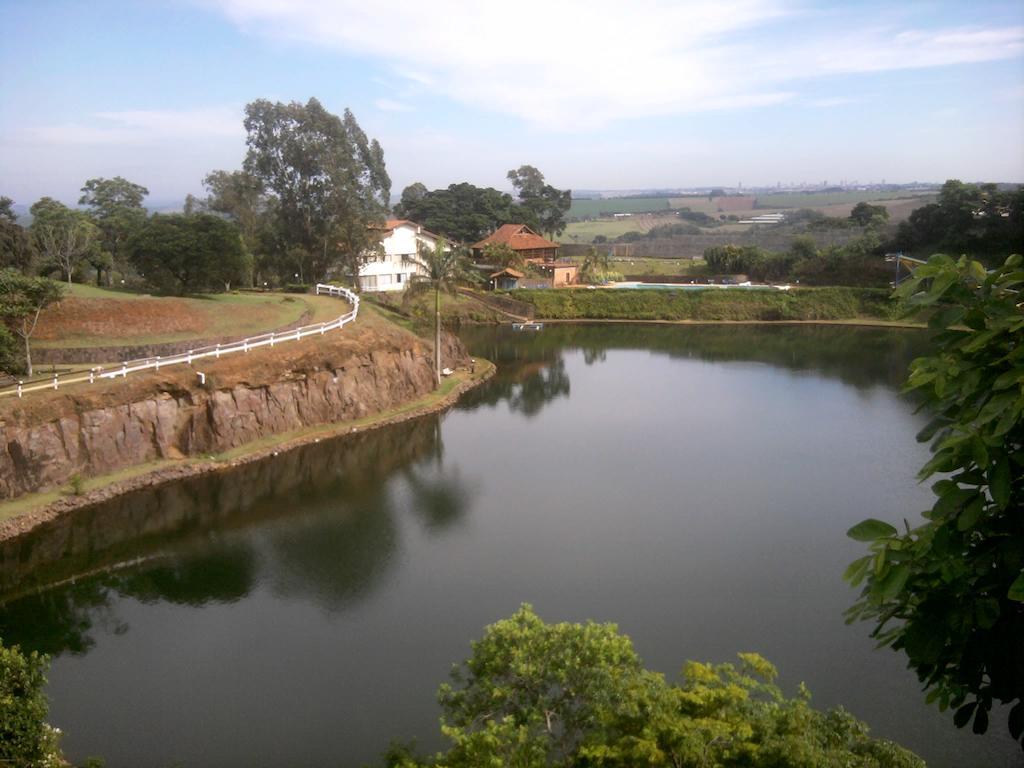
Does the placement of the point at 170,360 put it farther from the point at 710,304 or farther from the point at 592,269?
the point at 592,269

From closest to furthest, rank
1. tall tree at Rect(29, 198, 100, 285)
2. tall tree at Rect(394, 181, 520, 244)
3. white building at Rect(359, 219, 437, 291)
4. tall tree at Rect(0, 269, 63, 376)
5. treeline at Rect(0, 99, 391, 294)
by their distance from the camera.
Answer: tall tree at Rect(0, 269, 63, 376)
tall tree at Rect(29, 198, 100, 285)
treeline at Rect(0, 99, 391, 294)
white building at Rect(359, 219, 437, 291)
tall tree at Rect(394, 181, 520, 244)

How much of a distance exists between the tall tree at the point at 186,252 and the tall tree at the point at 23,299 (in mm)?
9250

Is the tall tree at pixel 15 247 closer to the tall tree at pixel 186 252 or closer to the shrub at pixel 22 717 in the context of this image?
the tall tree at pixel 186 252

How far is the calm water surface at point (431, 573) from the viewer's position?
14.0 metres

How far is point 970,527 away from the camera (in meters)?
4.16

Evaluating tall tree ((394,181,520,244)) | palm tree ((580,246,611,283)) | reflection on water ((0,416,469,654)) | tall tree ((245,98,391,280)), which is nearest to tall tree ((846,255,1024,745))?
reflection on water ((0,416,469,654))

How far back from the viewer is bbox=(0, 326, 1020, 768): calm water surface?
46.0 feet

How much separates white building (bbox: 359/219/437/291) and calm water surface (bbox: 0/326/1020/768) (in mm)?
28302

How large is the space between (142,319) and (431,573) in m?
19.6

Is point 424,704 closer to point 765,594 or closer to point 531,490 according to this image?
point 765,594

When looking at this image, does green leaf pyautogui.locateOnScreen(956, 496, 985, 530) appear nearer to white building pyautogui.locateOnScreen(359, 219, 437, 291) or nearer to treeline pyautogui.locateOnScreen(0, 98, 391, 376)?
treeline pyautogui.locateOnScreen(0, 98, 391, 376)

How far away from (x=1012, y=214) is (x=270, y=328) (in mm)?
53341

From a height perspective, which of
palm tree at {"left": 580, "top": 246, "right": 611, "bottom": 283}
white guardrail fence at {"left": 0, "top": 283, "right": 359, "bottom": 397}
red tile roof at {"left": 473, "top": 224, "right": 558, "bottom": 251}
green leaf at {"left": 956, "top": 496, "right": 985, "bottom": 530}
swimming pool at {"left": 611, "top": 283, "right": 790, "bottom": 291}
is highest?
red tile roof at {"left": 473, "top": 224, "right": 558, "bottom": 251}

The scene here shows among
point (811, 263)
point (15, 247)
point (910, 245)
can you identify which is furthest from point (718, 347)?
point (15, 247)
